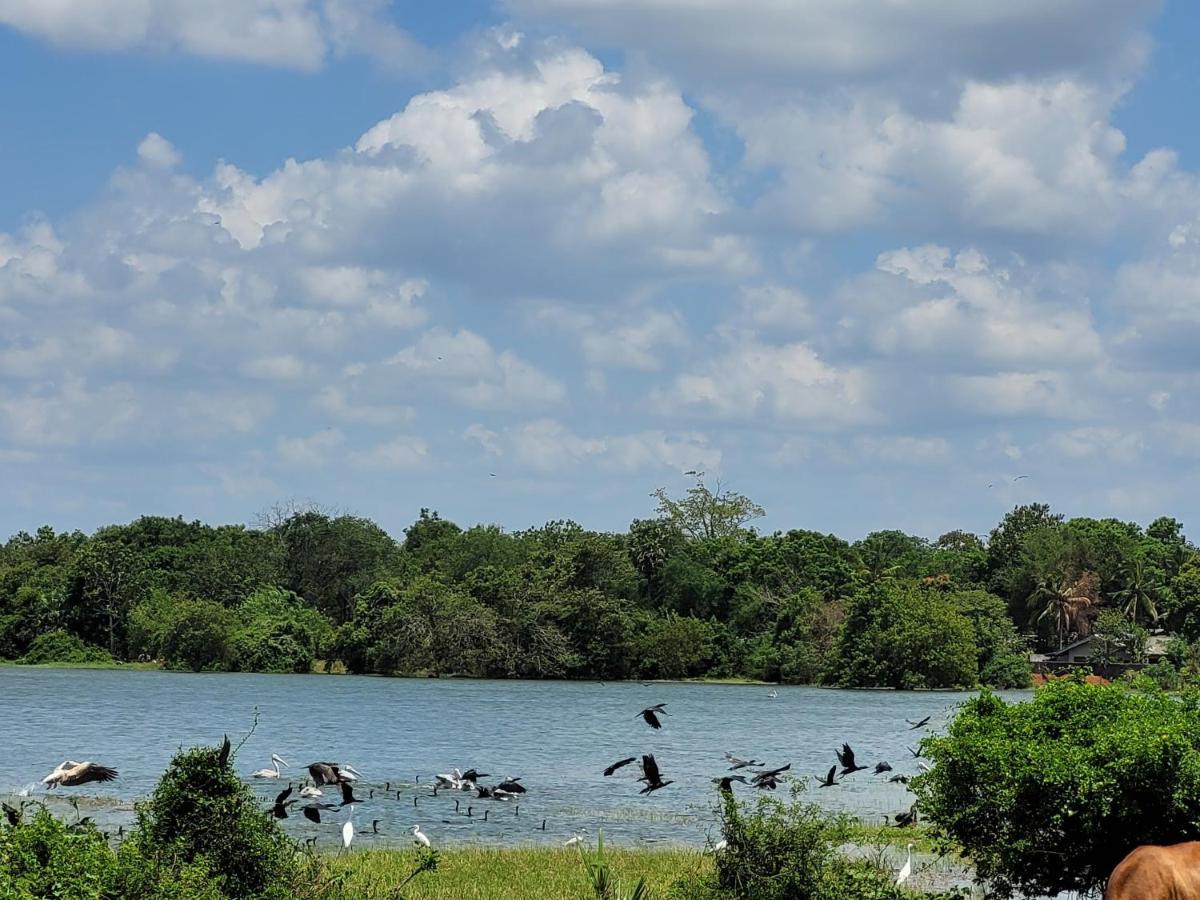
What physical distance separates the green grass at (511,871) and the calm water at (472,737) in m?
3.00

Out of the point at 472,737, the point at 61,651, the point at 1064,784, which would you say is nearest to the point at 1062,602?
the point at 472,737

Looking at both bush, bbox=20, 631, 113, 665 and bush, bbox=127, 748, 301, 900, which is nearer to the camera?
bush, bbox=127, 748, 301, 900

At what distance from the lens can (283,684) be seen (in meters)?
85.4

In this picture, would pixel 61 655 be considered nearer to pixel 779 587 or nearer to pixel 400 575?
pixel 400 575

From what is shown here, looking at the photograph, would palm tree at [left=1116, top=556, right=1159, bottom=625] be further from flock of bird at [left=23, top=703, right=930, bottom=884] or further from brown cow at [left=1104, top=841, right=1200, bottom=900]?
brown cow at [left=1104, top=841, right=1200, bottom=900]

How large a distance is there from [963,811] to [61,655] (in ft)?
321

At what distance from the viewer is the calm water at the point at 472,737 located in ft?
108

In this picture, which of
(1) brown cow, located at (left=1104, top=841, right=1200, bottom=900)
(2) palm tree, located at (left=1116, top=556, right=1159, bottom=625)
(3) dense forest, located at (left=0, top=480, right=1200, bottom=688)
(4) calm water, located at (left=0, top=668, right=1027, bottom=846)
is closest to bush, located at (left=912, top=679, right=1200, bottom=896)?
(1) brown cow, located at (left=1104, top=841, right=1200, bottom=900)

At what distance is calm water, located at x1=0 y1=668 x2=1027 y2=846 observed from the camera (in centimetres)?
3284

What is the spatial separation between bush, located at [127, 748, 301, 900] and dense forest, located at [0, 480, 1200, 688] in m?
77.9

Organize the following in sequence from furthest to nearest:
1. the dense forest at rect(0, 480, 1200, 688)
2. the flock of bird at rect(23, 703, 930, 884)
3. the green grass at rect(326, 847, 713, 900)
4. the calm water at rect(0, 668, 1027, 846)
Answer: the dense forest at rect(0, 480, 1200, 688), the calm water at rect(0, 668, 1027, 846), the green grass at rect(326, 847, 713, 900), the flock of bird at rect(23, 703, 930, 884)

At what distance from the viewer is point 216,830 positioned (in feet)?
45.2

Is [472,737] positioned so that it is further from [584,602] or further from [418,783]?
[584,602]

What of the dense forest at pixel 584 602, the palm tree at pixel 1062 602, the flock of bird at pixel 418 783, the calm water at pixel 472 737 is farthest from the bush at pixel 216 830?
the palm tree at pixel 1062 602
